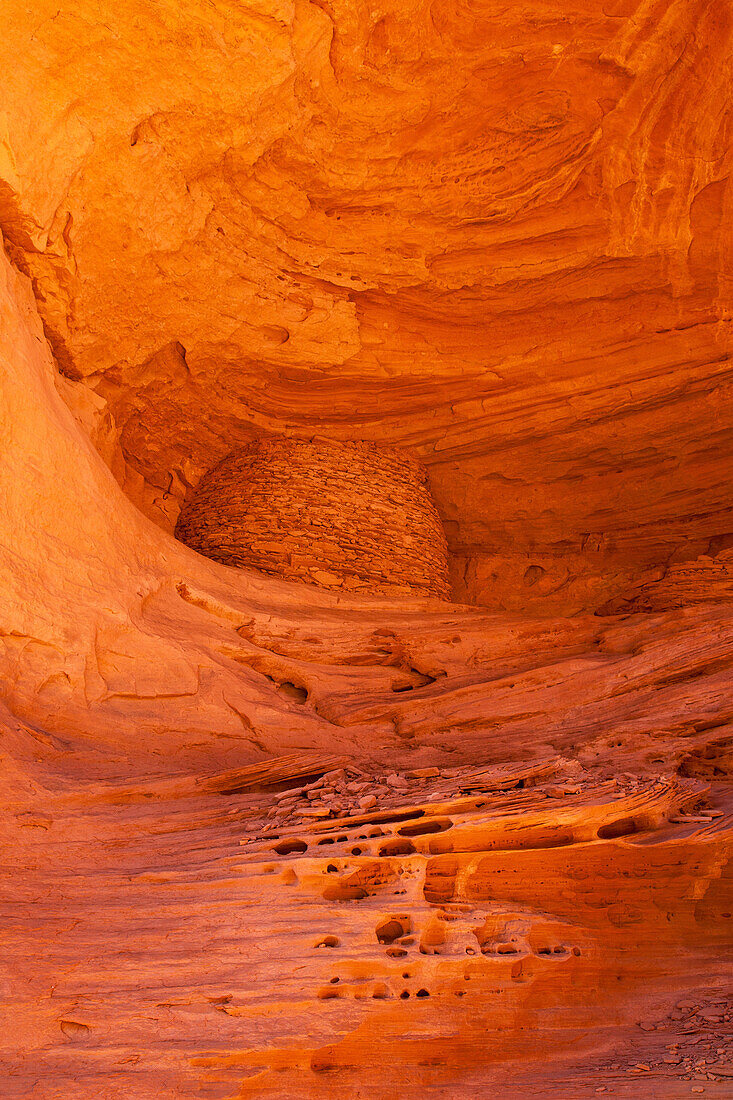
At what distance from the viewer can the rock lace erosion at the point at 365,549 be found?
3.00 meters

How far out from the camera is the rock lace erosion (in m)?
3.00

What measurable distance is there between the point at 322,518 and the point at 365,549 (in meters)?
0.47

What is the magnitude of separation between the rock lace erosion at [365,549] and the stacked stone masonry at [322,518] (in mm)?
41

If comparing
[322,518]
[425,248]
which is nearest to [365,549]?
[322,518]

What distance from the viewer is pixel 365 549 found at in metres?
7.52

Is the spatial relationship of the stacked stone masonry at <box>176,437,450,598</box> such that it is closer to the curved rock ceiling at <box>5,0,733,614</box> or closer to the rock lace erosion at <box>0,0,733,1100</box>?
the rock lace erosion at <box>0,0,733,1100</box>

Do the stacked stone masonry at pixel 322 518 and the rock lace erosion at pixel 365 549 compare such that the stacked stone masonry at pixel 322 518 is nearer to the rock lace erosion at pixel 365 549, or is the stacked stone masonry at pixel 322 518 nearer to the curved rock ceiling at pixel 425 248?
the rock lace erosion at pixel 365 549

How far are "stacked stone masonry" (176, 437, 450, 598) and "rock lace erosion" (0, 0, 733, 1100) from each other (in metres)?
0.04

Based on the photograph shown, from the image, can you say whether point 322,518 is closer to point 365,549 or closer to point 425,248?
point 365,549

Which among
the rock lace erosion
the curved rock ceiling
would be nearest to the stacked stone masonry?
the rock lace erosion

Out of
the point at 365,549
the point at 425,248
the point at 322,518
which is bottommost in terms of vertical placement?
the point at 365,549

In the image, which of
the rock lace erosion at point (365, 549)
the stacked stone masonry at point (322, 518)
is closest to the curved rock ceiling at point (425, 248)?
the rock lace erosion at point (365, 549)

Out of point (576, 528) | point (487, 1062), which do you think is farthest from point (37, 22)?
point (576, 528)

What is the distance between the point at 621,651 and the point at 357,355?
377 centimetres
